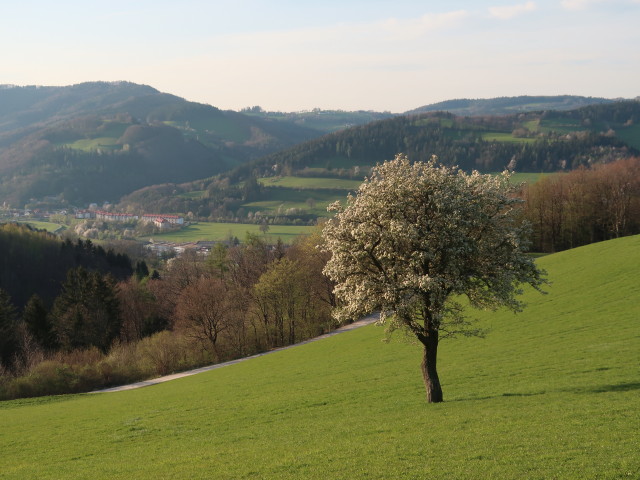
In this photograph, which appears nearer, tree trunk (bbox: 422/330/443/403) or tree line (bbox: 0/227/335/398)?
tree trunk (bbox: 422/330/443/403)

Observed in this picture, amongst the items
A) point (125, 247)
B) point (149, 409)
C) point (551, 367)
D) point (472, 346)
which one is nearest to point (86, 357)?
point (149, 409)

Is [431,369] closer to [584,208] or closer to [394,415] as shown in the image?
[394,415]

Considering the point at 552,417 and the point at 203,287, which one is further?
the point at 203,287

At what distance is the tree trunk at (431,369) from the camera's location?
919 inches

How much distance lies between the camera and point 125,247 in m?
162

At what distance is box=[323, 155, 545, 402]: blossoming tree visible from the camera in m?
21.1

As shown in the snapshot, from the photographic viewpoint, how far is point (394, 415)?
22.3 metres

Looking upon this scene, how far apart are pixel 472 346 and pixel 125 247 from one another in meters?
143

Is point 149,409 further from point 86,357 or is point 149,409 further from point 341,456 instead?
point 86,357

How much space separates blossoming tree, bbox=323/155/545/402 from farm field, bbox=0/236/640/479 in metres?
4.08

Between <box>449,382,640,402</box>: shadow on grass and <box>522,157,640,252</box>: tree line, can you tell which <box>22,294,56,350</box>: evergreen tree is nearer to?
<box>449,382,640,402</box>: shadow on grass

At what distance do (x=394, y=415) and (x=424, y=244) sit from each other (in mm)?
7243

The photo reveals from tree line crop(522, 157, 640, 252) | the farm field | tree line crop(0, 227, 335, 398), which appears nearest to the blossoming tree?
the farm field

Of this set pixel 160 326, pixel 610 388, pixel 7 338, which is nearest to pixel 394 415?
pixel 610 388
